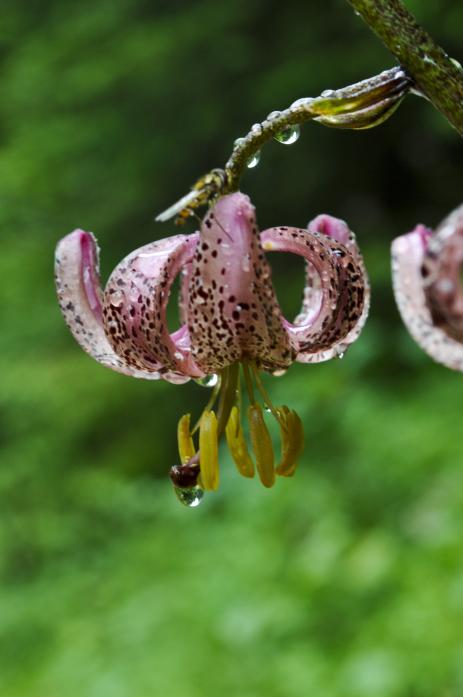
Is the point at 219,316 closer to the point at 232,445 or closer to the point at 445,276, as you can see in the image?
the point at 232,445

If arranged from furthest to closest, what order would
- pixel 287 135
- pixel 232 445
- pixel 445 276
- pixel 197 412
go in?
pixel 197 412, pixel 232 445, pixel 287 135, pixel 445 276

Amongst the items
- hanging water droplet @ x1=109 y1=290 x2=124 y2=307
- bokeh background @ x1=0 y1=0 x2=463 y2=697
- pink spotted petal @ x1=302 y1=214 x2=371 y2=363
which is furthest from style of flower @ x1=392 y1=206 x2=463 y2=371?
bokeh background @ x1=0 y1=0 x2=463 y2=697

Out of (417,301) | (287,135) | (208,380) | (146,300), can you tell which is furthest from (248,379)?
(417,301)

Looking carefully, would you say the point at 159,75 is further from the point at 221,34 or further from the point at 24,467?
the point at 24,467

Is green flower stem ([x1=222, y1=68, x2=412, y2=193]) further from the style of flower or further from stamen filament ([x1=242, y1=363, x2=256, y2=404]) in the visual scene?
stamen filament ([x1=242, y1=363, x2=256, y2=404])

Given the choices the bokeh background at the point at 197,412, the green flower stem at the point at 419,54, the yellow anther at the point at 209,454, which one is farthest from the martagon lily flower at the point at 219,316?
the bokeh background at the point at 197,412

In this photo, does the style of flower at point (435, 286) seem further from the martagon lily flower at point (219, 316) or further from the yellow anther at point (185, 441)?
the yellow anther at point (185, 441)
